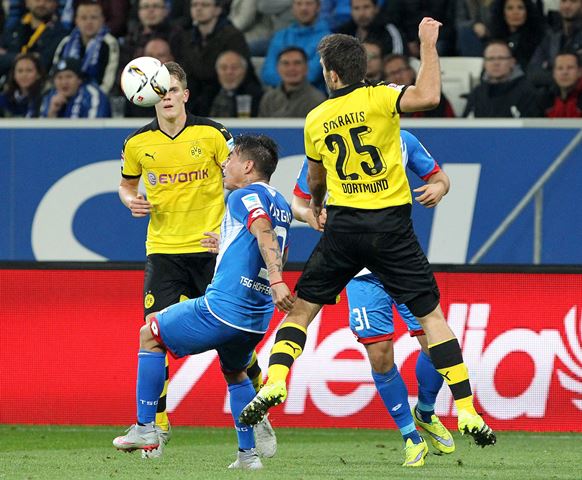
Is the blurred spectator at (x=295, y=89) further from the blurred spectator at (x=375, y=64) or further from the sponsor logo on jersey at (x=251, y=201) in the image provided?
the sponsor logo on jersey at (x=251, y=201)

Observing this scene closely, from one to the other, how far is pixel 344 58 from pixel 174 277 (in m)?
2.51

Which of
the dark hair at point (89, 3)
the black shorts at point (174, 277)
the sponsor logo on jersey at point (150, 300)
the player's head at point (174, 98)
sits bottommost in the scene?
the sponsor logo on jersey at point (150, 300)

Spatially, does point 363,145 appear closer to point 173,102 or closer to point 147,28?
point 173,102

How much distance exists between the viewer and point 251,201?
734cm

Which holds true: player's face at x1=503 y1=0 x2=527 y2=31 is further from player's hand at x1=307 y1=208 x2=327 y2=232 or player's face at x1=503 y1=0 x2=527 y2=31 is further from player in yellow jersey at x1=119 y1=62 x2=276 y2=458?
player's hand at x1=307 y1=208 x2=327 y2=232


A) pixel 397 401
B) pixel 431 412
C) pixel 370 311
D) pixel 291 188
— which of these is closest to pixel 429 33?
pixel 370 311

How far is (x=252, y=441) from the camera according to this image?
779 cm

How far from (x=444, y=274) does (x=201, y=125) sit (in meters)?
2.44

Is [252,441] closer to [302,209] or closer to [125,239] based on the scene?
[302,209]

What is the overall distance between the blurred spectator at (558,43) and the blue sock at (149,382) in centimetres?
680

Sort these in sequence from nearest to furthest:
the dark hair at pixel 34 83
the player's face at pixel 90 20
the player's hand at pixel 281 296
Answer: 1. the player's hand at pixel 281 296
2. the dark hair at pixel 34 83
3. the player's face at pixel 90 20

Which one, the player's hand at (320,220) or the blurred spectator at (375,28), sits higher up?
the blurred spectator at (375,28)

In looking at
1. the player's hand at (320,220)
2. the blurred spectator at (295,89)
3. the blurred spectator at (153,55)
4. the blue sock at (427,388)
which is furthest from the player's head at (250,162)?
the blurred spectator at (153,55)

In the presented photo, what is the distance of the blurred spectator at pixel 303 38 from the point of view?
1394cm
